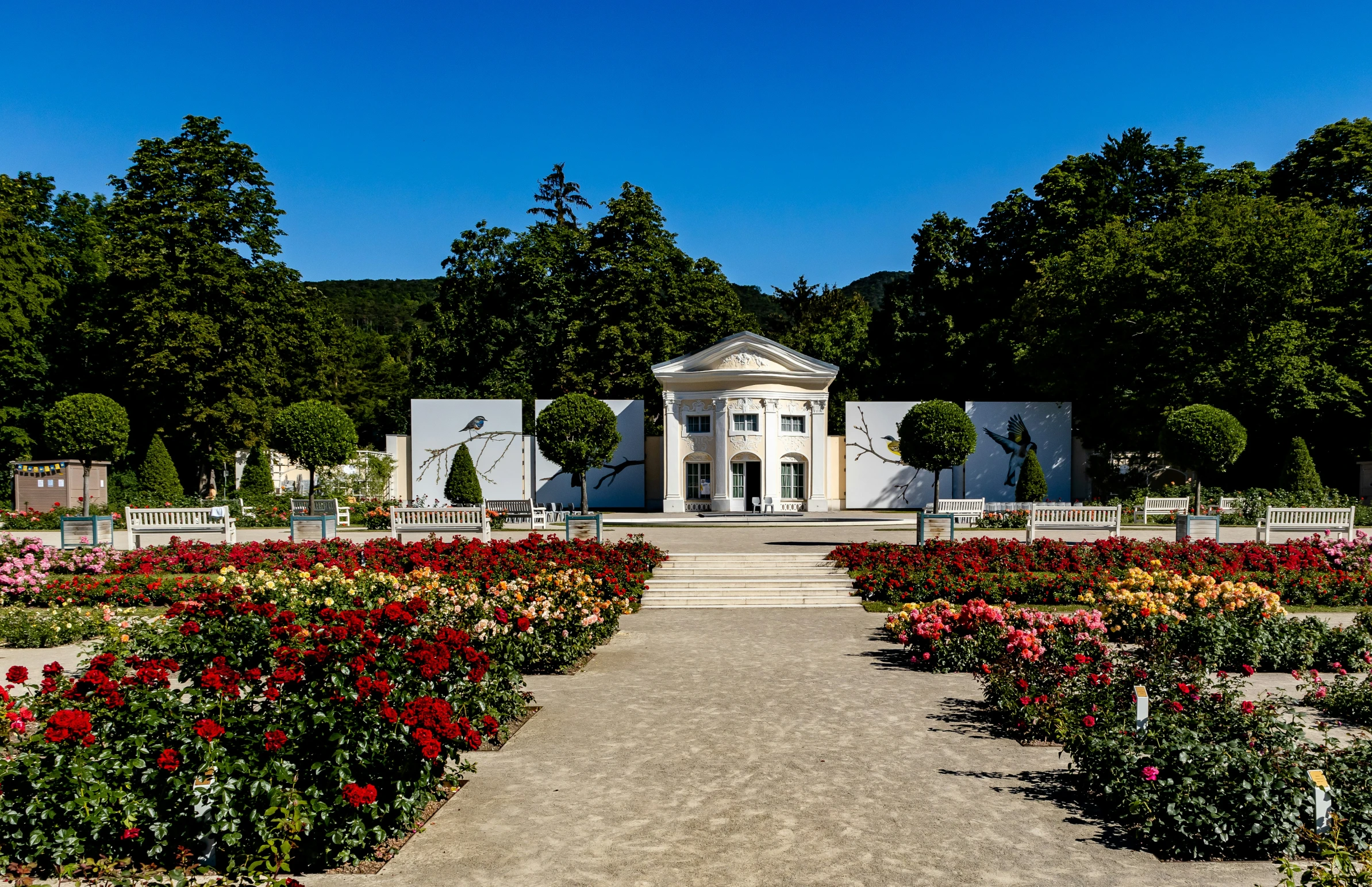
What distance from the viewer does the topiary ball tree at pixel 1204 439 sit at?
23766 millimetres

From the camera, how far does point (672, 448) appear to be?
35844 millimetres

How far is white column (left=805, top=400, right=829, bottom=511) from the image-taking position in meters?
35.8

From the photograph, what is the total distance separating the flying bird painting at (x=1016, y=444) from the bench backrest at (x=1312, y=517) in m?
15.4

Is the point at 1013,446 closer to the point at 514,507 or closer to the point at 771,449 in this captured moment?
the point at 771,449

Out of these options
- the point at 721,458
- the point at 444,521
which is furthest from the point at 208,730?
the point at 721,458

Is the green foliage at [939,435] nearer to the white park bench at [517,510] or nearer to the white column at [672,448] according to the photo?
the white park bench at [517,510]

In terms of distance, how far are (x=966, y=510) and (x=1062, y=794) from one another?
2214cm

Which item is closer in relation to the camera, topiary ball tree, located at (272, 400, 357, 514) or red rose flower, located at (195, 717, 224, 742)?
red rose flower, located at (195, 717, 224, 742)

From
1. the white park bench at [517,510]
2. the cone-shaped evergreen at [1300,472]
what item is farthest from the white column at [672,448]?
the cone-shaped evergreen at [1300,472]

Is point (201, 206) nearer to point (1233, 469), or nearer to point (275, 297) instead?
point (275, 297)

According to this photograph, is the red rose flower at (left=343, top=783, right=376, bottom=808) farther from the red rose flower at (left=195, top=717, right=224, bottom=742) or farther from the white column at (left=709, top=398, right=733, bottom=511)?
the white column at (left=709, top=398, right=733, bottom=511)

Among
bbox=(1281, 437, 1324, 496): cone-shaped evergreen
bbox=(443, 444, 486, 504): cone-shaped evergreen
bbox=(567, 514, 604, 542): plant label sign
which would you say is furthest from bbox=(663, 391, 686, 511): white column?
bbox=(1281, 437, 1324, 496): cone-shaped evergreen

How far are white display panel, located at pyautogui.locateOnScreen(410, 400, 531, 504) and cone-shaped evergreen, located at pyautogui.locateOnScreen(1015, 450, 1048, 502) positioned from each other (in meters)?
19.1

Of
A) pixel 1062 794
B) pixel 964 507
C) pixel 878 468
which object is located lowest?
pixel 1062 794
